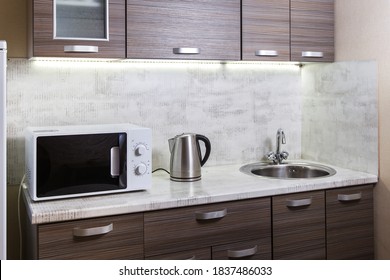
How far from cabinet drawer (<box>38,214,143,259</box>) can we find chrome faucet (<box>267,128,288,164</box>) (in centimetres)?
123

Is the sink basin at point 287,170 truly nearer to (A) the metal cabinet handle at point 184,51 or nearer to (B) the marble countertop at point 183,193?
(B) the marble countertop at point 183,193

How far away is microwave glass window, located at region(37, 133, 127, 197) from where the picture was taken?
191cm

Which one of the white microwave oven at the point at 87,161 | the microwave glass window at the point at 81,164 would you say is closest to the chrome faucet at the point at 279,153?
the white microwave oven at the point at 87,161

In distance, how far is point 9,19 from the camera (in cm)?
227

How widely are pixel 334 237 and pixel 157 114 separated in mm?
1210

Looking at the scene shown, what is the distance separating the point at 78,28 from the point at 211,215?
1084 mm

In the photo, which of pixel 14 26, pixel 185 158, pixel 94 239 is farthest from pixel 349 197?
pixel 14 26

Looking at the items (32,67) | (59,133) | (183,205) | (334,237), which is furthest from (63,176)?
(334,237)

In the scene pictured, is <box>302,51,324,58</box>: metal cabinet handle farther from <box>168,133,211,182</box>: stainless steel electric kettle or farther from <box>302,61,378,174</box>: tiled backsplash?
<box>168,133,211,182</box>: stainless steel electric kettle

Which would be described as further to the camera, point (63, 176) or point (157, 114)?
point (157, 114)

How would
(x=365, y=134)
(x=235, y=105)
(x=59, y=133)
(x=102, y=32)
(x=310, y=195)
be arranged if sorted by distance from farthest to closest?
(x=235, y=105) < (x=365, y=134) < (x=310, y=195) < (x=102, y=32) < (x=59, y=133)

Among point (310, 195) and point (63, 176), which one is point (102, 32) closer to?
point (63, 176)

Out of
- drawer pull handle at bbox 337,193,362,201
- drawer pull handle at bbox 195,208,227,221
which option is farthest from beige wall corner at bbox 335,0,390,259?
drawer pull handle at bbox 195,208,227,221

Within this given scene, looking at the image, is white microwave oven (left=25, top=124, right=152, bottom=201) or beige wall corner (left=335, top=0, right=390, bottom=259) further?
beige wall corner (left=335, top=0, right=390, bottom=259)
